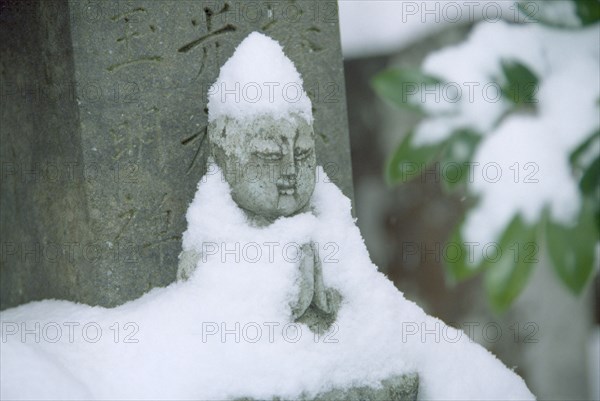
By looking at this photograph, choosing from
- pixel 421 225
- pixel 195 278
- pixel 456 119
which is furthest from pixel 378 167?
pixel 456 119

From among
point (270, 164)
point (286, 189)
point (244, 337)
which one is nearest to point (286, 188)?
point (286, 189)

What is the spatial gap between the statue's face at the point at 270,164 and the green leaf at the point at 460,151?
1.64m

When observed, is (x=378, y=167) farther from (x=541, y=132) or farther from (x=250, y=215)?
(x=541, y=132)

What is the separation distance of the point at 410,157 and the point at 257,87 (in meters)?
1.78

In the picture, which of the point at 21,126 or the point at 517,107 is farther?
the point at 21,126

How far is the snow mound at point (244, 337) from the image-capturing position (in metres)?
2.73

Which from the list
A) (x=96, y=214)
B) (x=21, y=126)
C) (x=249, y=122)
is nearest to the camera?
(x=249, y=122)

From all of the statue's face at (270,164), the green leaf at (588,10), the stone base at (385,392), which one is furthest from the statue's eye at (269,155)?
the green leaf at (588,10)

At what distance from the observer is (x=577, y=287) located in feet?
3.87

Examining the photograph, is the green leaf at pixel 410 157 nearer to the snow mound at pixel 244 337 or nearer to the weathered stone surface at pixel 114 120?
the snow mound at pixel 244 337

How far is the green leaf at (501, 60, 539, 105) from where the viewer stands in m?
1.25

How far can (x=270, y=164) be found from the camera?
2.91 meters

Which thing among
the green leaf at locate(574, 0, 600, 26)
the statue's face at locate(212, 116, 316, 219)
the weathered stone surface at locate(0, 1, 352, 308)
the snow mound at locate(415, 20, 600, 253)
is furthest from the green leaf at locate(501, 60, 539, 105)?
the weathered stone surface at locate(0, 1, 352, 308)

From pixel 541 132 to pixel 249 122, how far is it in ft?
5.78
